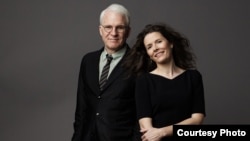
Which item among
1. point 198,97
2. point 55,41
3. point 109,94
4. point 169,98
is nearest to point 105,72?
point 109,94

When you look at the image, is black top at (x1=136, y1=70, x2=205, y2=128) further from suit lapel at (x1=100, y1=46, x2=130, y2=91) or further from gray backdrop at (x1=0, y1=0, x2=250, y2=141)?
→ gray backdrop at (x1=0, y1=0, x2=250, y2=141)

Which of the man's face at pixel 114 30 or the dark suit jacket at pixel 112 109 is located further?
the man's face at pixel 114 30

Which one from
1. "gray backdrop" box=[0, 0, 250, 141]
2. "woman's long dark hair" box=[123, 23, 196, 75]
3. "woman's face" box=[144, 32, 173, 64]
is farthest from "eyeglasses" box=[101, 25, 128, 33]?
"gray backdrop" box=[0, 0, 250, 141]

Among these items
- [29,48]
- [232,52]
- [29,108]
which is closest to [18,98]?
[29,108]

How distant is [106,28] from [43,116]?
4.29 feet

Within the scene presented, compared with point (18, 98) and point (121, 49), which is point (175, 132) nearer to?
point (121, 49)

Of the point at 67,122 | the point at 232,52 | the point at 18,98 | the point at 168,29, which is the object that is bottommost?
the point at 67,122

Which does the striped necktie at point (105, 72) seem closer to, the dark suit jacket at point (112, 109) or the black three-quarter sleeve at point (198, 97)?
the dark suit jacket at point (112, 109)

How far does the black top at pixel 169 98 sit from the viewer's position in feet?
7.61

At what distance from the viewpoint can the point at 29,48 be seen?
3670 mm

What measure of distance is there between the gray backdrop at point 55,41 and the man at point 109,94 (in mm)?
863

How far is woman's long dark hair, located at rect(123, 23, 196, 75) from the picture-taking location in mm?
2550

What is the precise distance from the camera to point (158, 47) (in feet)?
7.97

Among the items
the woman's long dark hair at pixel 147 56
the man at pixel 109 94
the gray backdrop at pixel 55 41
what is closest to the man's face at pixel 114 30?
the man at pixel 109 94
